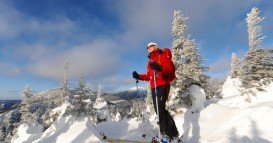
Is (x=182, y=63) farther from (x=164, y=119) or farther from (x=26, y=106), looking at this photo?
(x=26, y=106)

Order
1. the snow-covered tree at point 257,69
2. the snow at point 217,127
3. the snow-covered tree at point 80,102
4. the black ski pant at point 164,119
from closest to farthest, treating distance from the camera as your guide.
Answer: the black ski pant at point 164,119
the snow at point 217,127
the snow-covered tree at point 80,102
the snow-covered tree at point 257,69

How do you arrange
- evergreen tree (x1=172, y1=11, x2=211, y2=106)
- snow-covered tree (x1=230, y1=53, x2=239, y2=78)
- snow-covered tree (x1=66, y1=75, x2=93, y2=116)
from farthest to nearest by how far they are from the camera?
snow-covered tree (x1=230, y1=53, x2=239, y2=78) → snow-covered tree (x1=66, y1=75, x2=93, y2=116) → evergreen tree (x1=172, y1=11, x2=211, y2=106)

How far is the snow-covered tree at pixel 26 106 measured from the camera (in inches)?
2016

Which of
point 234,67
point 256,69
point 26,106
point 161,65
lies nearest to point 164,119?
point 161,65

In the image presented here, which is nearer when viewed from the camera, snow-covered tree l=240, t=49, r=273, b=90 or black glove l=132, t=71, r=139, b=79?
black glove l=132, t=71, r=139, b=79

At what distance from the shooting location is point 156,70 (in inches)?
357

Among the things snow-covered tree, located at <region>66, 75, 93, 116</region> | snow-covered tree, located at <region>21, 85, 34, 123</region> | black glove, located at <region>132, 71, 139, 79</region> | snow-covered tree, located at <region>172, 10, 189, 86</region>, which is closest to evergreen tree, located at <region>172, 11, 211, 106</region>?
snow-covered tree, located at <region>172, 10, 189, 86</region>

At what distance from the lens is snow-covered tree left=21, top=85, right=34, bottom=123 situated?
51219 millimetres

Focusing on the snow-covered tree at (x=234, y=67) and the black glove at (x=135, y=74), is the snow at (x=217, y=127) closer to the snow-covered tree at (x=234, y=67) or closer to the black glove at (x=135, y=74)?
the black glove at (x=135, y=74)

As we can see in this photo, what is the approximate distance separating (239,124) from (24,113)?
151 feet

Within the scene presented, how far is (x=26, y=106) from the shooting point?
171 feet

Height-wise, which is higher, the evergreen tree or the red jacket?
the evergreen tree

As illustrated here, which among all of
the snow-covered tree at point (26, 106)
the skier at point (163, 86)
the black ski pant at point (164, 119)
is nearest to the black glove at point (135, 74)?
the skier at point (163, 86)

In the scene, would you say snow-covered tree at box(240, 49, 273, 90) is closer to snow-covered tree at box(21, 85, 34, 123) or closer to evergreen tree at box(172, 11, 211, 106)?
evergreen tree at box(172, 11, 211, 106)
